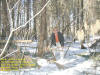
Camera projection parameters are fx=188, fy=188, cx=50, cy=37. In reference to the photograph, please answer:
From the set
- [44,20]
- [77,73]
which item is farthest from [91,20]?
[77,73]

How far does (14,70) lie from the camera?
229 inches

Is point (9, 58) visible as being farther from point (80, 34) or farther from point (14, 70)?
point (80, 34)

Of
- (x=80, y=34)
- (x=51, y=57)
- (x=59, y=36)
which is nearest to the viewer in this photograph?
(x=59, y=36)

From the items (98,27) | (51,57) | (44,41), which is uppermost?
(98,27)

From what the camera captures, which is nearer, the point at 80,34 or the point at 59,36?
the point at 59,36

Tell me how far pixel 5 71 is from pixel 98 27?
486 centimetres

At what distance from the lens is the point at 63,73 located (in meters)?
5.84

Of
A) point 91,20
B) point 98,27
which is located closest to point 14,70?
point 98,27

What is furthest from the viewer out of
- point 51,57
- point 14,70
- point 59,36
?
point 51,57

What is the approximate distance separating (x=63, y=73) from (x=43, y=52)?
3.51 metres

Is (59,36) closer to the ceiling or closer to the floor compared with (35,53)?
closer to the ceiling

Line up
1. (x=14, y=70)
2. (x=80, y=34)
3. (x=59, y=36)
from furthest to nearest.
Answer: (x=80, y=34), (x=59, y=36), (x=14, y=70)

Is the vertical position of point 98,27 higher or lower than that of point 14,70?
higher

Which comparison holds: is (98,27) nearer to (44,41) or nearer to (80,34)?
(80,34)
